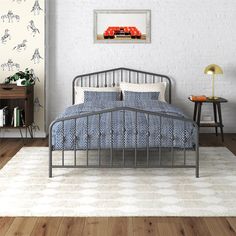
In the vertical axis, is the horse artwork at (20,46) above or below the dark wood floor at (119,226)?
above

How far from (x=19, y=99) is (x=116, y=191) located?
334 cm

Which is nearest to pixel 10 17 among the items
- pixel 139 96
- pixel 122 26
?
pixel 122 26

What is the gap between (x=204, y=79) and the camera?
7738mm

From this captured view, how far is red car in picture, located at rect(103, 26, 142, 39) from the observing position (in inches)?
299

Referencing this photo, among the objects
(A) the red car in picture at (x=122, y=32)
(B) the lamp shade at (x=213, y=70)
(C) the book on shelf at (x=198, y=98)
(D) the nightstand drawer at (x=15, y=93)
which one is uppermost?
(A) the red car in picture at (x=122, y=32)

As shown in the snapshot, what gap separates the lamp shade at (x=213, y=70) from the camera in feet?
23.8

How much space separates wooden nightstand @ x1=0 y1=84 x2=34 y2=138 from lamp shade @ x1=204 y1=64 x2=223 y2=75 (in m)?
2.58

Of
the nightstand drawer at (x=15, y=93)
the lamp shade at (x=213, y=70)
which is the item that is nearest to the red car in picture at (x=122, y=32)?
the lamp shade at (x=213, y=70)

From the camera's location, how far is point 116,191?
4.49 metres

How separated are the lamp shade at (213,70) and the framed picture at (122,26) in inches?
39.8

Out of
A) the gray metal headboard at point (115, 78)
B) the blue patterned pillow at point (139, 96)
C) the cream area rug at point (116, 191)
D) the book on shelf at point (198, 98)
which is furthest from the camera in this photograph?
the gray metal headboard at point (115, 78)

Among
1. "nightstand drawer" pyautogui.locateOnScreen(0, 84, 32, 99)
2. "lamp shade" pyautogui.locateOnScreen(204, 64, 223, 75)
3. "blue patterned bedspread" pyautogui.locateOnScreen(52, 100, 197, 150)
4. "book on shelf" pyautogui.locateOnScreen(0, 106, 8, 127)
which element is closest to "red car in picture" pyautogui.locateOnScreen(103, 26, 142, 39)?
"lamp shade" pyautogui.locateOnScreen(204, 64, 223, 75)

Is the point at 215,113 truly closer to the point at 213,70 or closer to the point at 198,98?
the point at 198,98

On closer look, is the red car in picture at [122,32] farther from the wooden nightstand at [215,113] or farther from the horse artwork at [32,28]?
the wooden nightstand at [215,113]
